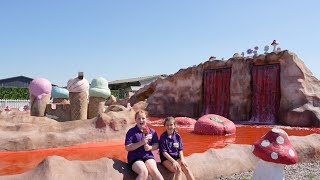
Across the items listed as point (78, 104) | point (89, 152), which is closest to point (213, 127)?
point (78, 104)

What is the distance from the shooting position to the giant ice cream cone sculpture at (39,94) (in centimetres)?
1029

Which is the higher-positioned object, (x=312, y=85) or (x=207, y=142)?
(x=312, y=85)

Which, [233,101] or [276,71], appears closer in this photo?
[276,71]

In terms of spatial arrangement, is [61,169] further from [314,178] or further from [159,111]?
[159,111]

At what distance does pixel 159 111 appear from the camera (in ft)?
62.8

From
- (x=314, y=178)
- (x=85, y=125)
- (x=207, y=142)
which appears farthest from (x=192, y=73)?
(x=314, y=178)

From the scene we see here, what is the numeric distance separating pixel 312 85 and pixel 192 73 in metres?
6.30

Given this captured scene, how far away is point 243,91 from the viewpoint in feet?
49.6

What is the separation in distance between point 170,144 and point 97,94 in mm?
7169

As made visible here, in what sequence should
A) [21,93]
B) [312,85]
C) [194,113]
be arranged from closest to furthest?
[312,85], [194,113], [21,93]

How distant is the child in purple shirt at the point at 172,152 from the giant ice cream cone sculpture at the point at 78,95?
22.6 feet

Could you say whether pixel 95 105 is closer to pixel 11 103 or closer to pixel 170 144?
pixel 170 144

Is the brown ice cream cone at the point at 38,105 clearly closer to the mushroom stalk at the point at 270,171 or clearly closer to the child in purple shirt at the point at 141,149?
the child in purple shirt at the point at 141,149

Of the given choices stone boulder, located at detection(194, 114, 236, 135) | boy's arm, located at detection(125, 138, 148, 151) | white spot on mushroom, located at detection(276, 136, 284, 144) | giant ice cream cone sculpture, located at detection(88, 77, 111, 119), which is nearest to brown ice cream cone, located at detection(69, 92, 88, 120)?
giant ice cream cone sculpture, located at detection(88, 77, 111, 119)
